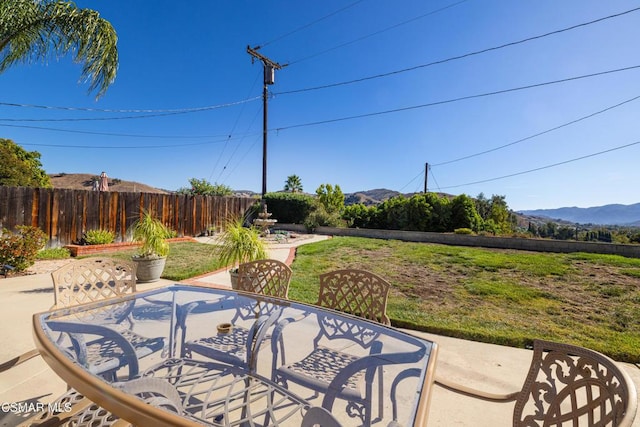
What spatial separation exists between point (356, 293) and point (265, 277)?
885 mm

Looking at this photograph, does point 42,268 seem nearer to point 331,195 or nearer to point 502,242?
point 502,242

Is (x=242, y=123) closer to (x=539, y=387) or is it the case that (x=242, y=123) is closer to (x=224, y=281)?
(x=224, y=281)

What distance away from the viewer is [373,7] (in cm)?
921

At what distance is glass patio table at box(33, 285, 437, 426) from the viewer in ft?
3.66

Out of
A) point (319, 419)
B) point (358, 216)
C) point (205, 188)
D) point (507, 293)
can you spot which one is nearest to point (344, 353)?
point (319, 419)

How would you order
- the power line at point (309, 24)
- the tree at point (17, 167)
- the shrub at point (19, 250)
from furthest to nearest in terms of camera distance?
the tree at point (17, 167), the power line at point (309, 24), the shrub at point (19, 250)

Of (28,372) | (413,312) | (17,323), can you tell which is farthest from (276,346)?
(17,323)

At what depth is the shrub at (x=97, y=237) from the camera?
7926 millimetres

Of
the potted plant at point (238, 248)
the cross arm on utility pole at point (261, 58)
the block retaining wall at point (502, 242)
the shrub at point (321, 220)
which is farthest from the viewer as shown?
the cross arm on utility pole at point (261, 58)

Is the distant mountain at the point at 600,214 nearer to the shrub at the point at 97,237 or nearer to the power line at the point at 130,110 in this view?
the power line at the point at 130,110

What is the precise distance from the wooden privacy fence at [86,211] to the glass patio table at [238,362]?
493 centimetres

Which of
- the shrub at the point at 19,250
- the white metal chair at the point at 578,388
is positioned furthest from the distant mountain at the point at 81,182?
the white metal chair at the point at 578,388

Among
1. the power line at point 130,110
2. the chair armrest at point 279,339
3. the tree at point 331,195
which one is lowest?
the chair armrest at point 279,339

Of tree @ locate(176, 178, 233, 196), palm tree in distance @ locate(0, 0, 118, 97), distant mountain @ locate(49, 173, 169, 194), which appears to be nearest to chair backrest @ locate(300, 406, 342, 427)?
palm tree in distance @ locate(0, 0, 118, 97)
